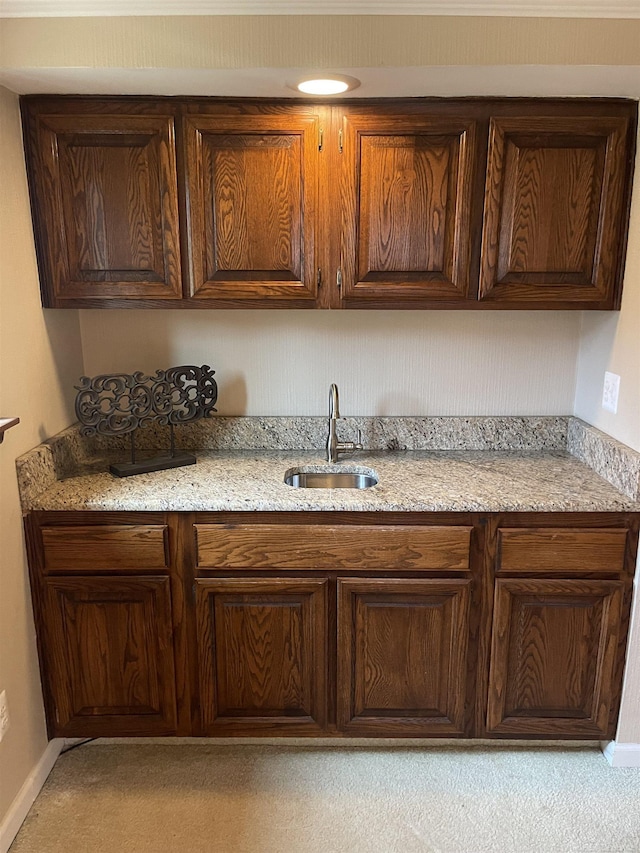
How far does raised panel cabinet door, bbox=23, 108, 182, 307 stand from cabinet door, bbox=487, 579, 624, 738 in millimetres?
1503

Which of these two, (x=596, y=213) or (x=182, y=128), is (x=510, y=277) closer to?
(x=596, y=213)

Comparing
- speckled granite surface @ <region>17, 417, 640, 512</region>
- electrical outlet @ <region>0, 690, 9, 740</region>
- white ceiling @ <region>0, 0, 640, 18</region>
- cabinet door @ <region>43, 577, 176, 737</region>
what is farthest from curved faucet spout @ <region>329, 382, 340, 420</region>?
electrical outlet @ <region>0, 690, 9, 740</region>

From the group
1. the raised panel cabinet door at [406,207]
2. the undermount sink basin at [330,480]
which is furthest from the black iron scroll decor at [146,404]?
the raised panel cabinet door at [406,207]

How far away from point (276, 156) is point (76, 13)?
0.63 m

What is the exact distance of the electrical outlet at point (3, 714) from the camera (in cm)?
171

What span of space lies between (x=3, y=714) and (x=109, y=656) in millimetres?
337

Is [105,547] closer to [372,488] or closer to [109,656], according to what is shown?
[109,656]

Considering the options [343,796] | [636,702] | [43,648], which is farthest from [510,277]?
[43,648]

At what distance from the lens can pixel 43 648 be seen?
1.96 meters

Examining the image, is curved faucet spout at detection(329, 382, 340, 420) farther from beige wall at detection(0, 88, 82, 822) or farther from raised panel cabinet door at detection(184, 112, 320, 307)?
beige wall at detection(0, 88, 82, 822)

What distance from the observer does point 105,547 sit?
1901mm

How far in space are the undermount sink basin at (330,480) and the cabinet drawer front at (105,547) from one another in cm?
54

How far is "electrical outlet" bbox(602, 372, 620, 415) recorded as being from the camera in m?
2.07

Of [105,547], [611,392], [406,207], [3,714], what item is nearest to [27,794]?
[3,714]
